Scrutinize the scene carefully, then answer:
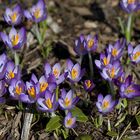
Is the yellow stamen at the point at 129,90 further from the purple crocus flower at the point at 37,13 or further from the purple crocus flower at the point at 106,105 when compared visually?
the purple crocus flower at the point at 37,13

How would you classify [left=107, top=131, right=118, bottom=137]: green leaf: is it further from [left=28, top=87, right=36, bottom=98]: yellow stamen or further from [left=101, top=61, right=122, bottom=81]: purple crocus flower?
[left=28, top=87, right=36, bottom=98]: yellow stamen

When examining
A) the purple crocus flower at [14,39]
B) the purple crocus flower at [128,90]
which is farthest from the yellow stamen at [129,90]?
the purple crocus flower at [14,39]

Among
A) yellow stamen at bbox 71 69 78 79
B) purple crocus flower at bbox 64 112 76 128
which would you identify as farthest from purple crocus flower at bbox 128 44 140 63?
purple crocus flower at bbox 64 112 76 128

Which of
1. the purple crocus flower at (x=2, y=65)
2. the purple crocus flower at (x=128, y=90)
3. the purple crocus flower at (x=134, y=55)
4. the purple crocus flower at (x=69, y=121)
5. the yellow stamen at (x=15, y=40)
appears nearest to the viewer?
the purple crocus flower at (x=69, y=121)

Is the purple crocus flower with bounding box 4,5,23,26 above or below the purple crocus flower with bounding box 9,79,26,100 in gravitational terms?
above

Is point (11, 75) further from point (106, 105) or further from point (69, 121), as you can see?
point (106, 105)

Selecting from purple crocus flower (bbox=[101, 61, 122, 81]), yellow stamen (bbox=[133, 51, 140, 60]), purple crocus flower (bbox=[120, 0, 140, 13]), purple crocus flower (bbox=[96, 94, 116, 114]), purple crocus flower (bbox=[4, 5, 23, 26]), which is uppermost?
purple crocus flower (bbox=[120, 0, 140, 13])
